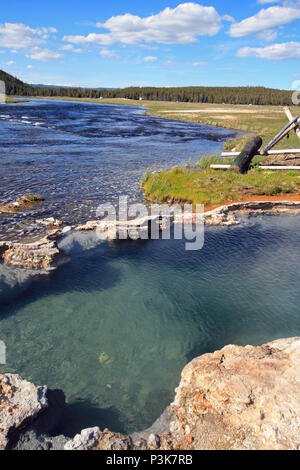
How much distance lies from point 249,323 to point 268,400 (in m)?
3.55

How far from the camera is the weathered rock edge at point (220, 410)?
4.86 meters

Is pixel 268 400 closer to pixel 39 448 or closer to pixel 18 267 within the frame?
pixel 39 448

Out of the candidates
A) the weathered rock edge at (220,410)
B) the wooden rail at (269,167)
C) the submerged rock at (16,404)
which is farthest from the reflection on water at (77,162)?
the weathered rock edge at (220,410)

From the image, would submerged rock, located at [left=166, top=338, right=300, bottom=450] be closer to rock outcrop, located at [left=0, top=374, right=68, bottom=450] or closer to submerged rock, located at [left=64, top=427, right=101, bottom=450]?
submerged rock, located at [left=64, top=427, right=101, bottom=450]

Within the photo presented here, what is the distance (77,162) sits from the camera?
89.2 feet

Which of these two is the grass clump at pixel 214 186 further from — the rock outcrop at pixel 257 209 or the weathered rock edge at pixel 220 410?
the weathered rock edge at pixel 220 410

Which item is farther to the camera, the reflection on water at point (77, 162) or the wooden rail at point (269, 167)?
the wooden rail at point (269, 167)

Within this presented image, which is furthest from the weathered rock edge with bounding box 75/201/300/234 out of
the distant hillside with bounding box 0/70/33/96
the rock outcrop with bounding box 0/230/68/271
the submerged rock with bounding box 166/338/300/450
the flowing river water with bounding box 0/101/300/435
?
the distant hillside with bounding box 0/70/33/96

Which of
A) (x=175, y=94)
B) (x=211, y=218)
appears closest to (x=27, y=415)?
(x=211, y=218)

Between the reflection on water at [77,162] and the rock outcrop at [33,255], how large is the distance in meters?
2.42

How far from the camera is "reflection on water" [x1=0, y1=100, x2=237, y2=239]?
17.3 metres

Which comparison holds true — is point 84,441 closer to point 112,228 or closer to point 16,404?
point 16,404

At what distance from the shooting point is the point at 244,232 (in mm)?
13883
